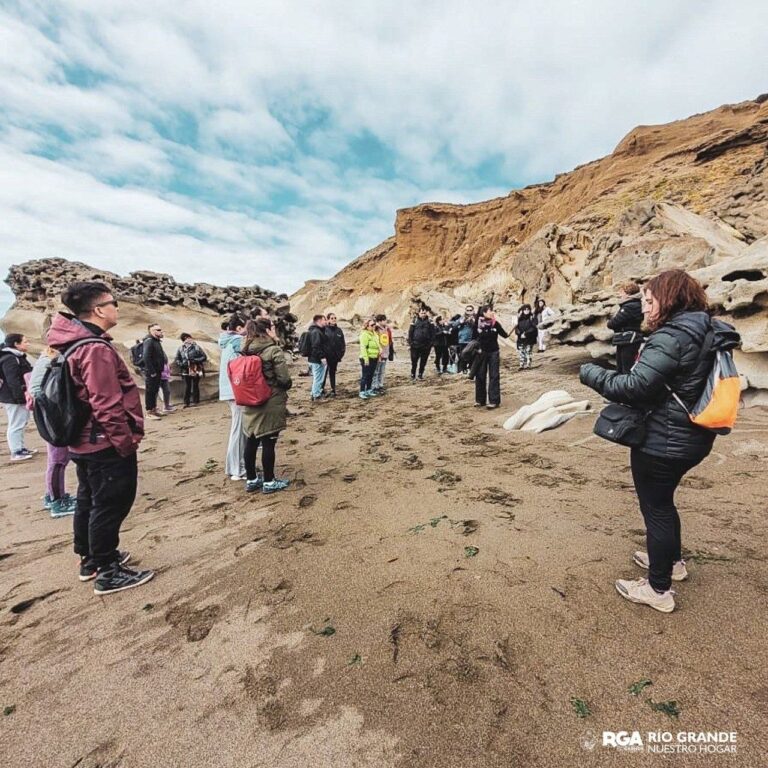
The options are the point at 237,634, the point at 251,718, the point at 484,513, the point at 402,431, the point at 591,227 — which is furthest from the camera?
the point at 591,227

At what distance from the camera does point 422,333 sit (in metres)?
10.6

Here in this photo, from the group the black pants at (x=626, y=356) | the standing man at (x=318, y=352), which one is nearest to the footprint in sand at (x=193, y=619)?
the black pants at (x=626, y=356)

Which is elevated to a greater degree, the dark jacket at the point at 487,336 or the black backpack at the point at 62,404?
the dark jacket at the point at 487,336

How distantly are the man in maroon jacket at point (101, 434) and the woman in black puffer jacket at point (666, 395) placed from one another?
2.91 metres

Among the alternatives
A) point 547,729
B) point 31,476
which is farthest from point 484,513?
point 31,476

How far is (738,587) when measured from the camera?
2.19 metres

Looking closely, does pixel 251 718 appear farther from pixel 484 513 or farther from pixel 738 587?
pixel 738 587

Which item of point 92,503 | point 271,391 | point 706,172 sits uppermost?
point 706,172

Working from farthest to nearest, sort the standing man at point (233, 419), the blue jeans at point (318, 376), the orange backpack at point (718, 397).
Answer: the blue jeans at point (318, 376)
the standing man at point (233, 419)
the orange backpack at point (718, 397)

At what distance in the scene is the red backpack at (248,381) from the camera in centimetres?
384

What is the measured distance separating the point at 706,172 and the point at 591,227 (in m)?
8.34

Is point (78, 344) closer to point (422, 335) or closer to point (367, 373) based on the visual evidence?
point (367, 373)

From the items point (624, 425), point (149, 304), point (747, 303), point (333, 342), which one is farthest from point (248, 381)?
point (149, 304)

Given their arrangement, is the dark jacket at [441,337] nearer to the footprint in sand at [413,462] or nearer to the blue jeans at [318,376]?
the blue jeans at [318,376]
